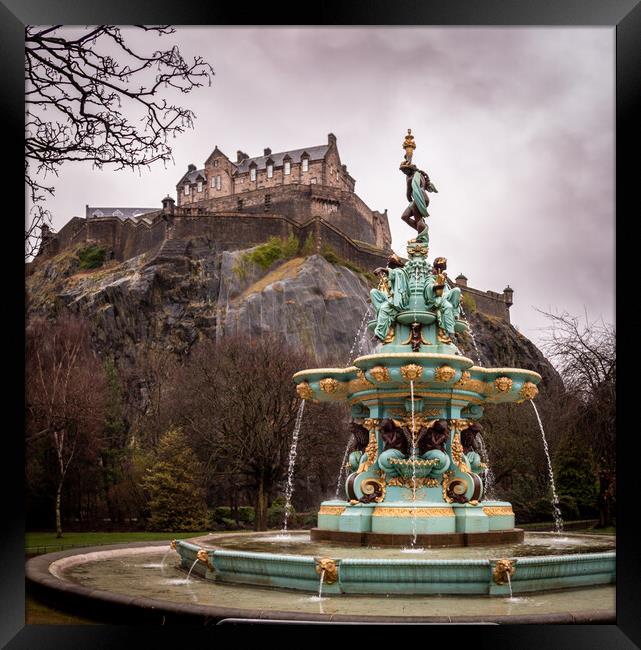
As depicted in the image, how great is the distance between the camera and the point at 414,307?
496 inches

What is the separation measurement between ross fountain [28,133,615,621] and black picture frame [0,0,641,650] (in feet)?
4.60

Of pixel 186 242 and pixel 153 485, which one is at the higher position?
pixel 186 242

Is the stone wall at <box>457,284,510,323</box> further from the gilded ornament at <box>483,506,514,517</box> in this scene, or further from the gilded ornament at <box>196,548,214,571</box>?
the gilded ornament at <box>196,548,214,571</box>

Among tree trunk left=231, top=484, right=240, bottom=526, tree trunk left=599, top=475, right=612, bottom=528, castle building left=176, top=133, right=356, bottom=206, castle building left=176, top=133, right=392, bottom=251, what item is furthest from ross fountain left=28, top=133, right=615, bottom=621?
castle building left=176, top=133, right=356, bottom=206

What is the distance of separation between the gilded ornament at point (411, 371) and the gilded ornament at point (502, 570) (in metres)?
3.82

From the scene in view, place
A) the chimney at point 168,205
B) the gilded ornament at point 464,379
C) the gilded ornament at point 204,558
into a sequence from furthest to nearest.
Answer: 1. the chimney at point 168,205
2. the gilded ornament at point 464,379
3. the gilded ornament at point 204,558

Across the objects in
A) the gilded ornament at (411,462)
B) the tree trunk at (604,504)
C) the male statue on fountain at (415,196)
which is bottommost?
the tree trunk at (604,504)

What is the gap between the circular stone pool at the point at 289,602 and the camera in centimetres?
664

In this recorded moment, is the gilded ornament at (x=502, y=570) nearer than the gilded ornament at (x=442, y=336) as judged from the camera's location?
Yes

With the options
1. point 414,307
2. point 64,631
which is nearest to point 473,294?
point 414,307

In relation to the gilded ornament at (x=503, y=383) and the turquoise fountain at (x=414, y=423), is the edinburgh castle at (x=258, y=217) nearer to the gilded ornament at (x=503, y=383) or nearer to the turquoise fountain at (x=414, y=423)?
the turquoise fountain at (x=414, y=423)
